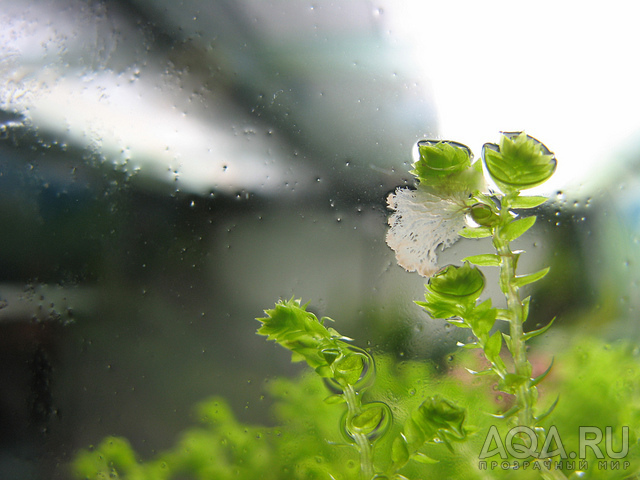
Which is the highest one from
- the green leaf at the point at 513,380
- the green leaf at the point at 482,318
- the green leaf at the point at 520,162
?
the green leaf at the point at 520,162

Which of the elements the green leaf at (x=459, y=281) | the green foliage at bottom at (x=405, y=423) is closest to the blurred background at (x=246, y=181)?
the green foliage at bottom at (x=405, y=423)

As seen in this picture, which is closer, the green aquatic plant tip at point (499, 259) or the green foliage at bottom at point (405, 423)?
the green aquatic plant tip at point (499, 259)

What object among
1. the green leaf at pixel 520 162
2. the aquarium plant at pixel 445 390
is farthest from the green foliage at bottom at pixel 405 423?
the green leaf at pixel 520 162

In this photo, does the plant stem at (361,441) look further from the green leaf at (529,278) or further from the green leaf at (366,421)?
the green leaf at (529,278)

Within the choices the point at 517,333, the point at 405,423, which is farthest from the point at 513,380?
the point at 405,423

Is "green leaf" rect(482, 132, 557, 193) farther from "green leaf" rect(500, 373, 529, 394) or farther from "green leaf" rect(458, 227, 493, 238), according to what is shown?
"green leaf" rect(500, 373, 529, 394)

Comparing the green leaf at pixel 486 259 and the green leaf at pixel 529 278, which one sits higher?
the green leaf at pixel 486 259
